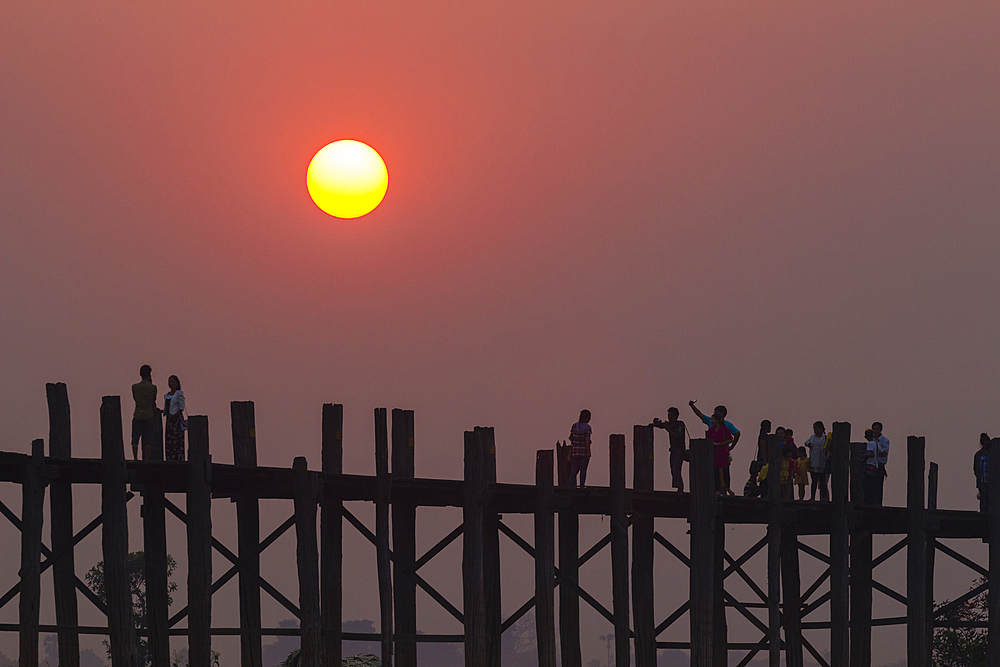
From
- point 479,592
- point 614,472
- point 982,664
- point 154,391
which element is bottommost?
point 982,664

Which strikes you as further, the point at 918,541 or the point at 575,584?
the point at 918,541

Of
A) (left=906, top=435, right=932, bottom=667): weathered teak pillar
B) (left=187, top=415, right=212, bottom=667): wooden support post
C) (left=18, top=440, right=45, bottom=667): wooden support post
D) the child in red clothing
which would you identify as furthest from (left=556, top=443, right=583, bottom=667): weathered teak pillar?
(left=18, top=440, right=45, bottom=667): wooden support post

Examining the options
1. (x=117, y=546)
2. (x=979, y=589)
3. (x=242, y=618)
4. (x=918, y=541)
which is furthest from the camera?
(x=979, y=589)

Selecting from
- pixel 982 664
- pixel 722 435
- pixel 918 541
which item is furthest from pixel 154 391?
pixel 982 664

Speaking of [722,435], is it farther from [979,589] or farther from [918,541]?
[979,589]

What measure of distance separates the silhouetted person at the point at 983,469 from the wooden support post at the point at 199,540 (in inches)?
474

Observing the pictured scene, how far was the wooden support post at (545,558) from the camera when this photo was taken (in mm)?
16938

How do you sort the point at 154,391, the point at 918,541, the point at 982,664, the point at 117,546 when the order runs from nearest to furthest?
the point at 117,546 → the point at 154,391 → the point at 918,541 → the point at 982,664

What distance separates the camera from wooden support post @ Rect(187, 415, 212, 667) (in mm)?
15891

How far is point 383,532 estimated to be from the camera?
16531 mm

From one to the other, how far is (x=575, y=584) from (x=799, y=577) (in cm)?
474

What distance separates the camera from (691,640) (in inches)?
699

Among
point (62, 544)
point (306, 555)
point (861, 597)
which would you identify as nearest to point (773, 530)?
point (861, 597)

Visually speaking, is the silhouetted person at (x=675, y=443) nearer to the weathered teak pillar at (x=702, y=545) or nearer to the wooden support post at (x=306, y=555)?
the weathered teak pillar at (x=702, y=545)
